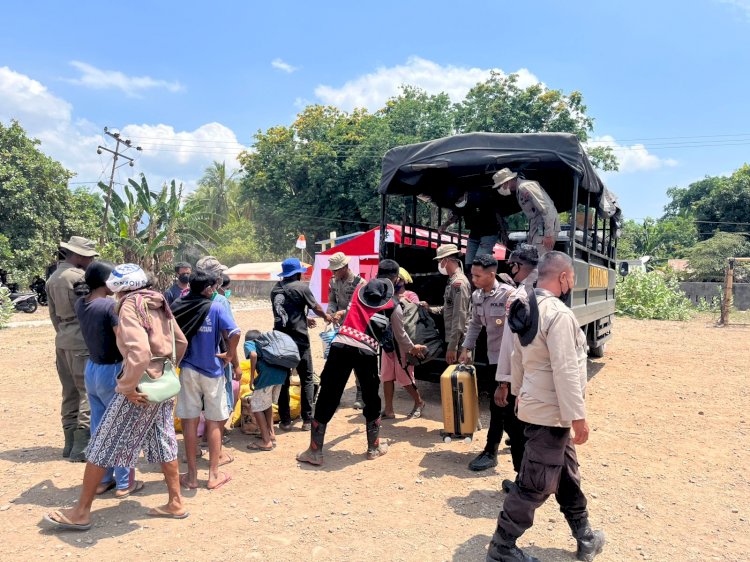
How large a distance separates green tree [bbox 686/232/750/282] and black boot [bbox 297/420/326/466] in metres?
24.9

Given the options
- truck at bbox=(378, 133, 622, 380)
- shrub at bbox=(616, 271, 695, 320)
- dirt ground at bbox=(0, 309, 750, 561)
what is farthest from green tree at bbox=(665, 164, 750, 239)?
dirt ground at bbox=(0, 309, 750, 561)

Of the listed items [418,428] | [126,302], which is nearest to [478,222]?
[418,428]

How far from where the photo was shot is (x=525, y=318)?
272cm

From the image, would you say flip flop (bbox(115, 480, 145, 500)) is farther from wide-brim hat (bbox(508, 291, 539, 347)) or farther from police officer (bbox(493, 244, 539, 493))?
wide-brim hat (bbox(508, 291, 539, 347))

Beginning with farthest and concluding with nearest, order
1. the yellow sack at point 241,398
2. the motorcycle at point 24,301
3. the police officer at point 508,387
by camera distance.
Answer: the motorcycle at point 24,301 < the yellow sack at point 241,398 < the police officer at point 508,387

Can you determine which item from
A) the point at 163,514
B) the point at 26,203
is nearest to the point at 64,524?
the point at 163,514

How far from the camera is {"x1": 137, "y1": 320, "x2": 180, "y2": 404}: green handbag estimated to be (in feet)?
10.1

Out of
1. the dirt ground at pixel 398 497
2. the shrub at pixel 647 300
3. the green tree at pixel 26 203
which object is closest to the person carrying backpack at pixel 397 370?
the dirt ground at pixel 398 497

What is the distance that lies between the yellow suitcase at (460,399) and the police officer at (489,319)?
15 cm

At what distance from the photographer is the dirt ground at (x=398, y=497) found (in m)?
3.03

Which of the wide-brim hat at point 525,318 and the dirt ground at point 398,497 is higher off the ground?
the wide-brim hat at point 525,318

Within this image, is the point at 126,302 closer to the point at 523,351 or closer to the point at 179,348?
the point at 179,348

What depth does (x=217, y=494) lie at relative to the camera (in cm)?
372

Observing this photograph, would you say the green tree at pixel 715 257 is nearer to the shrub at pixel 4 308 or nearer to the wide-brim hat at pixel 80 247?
the wide-brim hat at pixel 80 247
